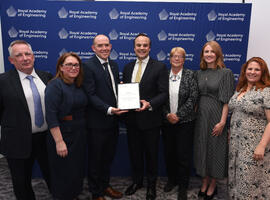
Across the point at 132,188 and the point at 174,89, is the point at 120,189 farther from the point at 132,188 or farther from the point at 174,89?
the point at 174,89

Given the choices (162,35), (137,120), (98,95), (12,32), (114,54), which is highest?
(162,35)

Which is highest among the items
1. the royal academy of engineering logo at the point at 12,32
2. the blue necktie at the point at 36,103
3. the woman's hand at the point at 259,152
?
the royal academy of engineering logo at the point at 12,32

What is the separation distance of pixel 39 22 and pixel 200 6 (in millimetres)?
2213

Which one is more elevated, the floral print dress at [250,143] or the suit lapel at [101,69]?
the suit lapel at [101,69]

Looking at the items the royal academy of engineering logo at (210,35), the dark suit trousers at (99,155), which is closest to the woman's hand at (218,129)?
the dark suit trousers at (99,155)

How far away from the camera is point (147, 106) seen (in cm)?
233

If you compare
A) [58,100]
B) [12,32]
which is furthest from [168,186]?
[12,32]

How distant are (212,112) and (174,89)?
51 cm

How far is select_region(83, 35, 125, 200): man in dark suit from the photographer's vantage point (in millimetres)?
2240

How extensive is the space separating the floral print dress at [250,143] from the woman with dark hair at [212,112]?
0.79 ft

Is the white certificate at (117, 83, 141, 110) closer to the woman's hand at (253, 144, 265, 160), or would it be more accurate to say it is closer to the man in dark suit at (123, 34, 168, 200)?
the man in dark suit at (123, 34, 168, 200)

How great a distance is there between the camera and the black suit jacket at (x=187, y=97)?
2428 mm

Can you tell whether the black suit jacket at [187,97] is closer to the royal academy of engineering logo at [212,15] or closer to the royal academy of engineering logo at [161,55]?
the royal academy of engineering logo at [161,55]

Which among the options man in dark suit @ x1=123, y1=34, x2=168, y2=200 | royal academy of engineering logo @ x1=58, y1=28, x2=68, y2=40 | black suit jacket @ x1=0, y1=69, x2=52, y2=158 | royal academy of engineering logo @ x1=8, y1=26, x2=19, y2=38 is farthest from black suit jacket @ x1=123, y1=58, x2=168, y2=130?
royal academy of engineering logo @ x1=8, y1=26, x2=19, y2=38
